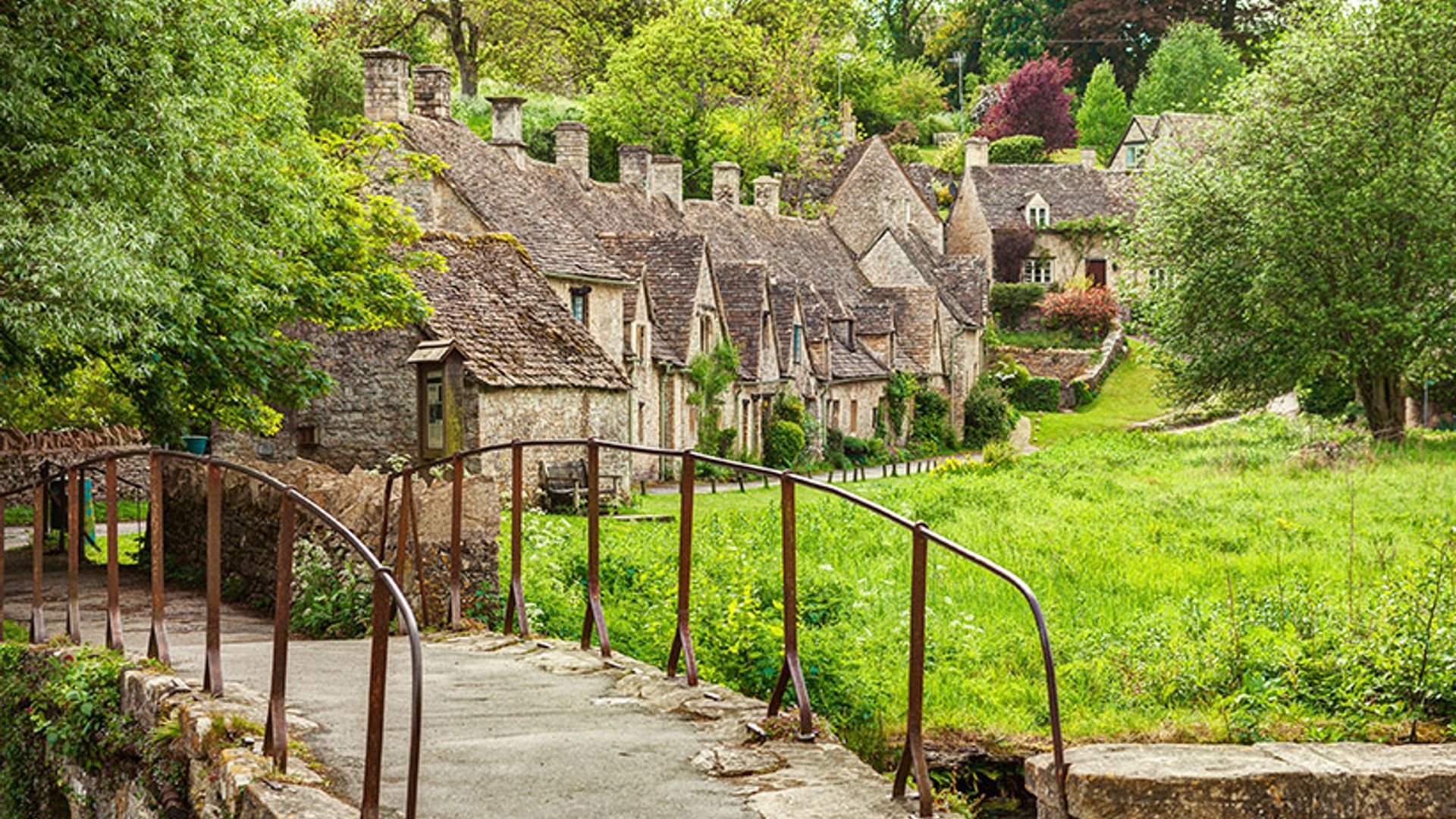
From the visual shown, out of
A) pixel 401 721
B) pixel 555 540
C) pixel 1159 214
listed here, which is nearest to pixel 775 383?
pixel 1159 214

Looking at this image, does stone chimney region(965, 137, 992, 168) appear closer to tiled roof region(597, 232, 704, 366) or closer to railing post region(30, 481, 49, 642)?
tiled roof region(597, 232, 704, 366)

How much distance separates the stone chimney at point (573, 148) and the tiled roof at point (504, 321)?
17140mm

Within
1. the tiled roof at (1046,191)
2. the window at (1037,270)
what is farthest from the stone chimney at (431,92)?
the window at (1037,270)

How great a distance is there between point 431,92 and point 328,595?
29892 mm

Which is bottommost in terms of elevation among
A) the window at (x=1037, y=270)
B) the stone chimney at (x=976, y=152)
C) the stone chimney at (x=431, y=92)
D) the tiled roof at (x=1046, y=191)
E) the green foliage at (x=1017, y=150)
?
the window at (x=1037, y=270)

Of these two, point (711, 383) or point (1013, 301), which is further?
point (1013, 301)

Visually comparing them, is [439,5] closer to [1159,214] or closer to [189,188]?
[1159,214]

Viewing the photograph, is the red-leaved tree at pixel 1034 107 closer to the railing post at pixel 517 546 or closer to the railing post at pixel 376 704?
the railing post at pixel 517 546

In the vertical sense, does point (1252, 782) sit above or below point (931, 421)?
below

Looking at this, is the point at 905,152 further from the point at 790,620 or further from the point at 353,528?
the point at 790,620

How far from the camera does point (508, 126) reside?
46.7 metres

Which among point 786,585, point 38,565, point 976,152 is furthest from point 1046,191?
point 786,585

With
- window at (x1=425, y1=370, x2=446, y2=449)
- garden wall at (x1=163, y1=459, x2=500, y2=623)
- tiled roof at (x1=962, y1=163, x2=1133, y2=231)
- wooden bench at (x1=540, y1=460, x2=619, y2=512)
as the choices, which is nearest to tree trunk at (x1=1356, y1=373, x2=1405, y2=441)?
wooden bench at (x1=540, y1=460, x2=619, y2=512)

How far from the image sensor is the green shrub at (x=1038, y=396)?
68.8 m
